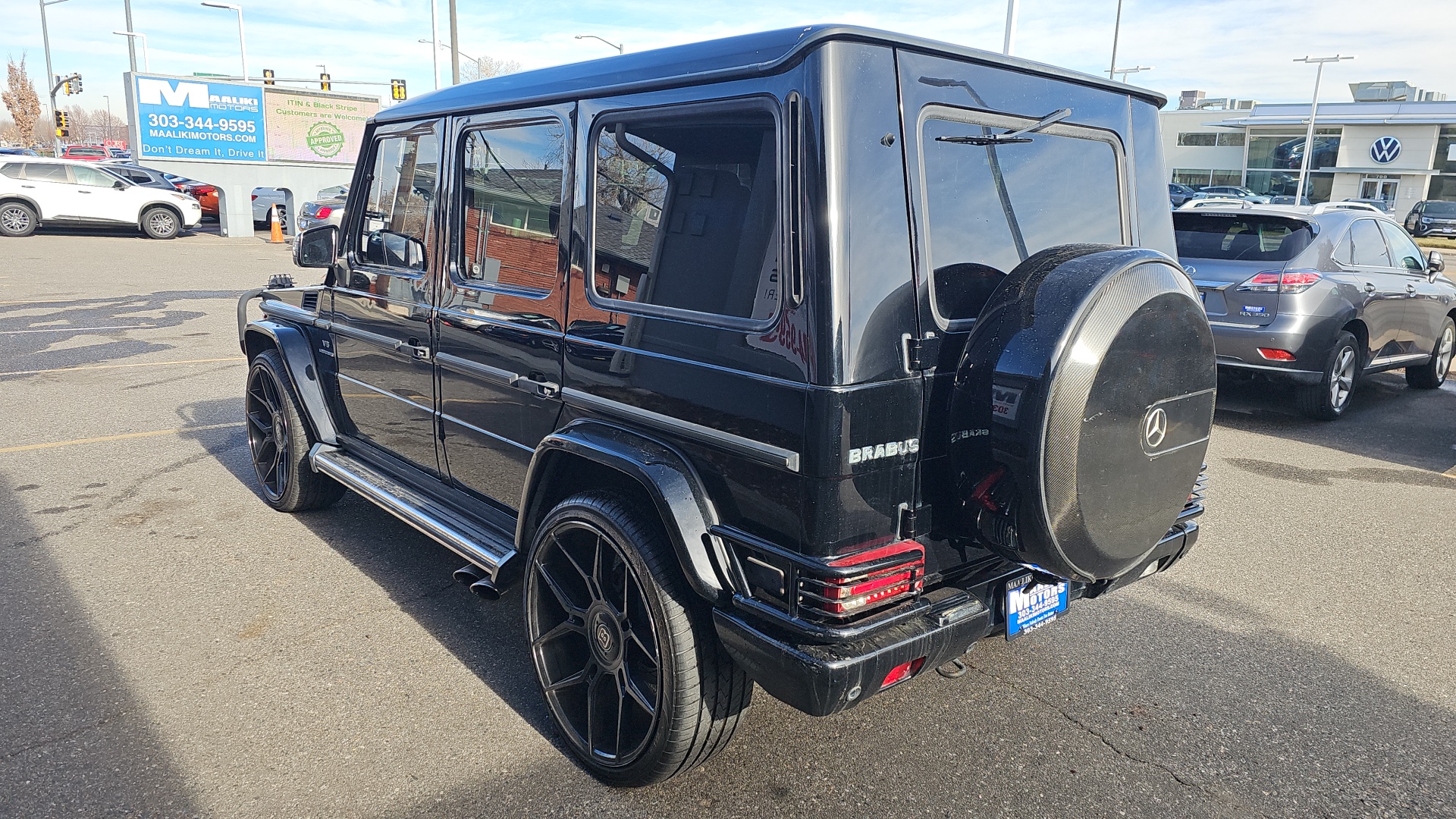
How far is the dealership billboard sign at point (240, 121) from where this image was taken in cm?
2448

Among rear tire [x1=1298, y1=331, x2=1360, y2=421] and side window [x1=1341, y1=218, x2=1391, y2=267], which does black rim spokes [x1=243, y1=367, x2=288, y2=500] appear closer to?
rear tire [x1=1298, y1=331, x2=1360, y2=421]

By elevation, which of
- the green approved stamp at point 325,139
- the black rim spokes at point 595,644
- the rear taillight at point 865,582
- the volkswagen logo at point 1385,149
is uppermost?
the volkswagen logo at point 1385,149

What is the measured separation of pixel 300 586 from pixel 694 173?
9.11ft

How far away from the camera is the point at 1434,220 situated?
113 feet

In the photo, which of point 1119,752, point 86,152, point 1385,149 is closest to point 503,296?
point 1119,752

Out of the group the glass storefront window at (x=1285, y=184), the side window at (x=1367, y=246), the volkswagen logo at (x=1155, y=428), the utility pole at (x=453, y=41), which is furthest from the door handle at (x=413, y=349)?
the glass storefront window at (x=1285, y=184)

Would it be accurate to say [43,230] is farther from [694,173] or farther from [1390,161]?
[1390,161]

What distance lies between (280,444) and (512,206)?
2.49m

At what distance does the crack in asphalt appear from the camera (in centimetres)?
273

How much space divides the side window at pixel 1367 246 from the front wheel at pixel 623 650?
22.5 ft

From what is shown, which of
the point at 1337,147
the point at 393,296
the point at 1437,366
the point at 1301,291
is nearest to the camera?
the point at 393,296

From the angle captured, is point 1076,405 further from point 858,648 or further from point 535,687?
point 535,687

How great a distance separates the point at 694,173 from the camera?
255cm

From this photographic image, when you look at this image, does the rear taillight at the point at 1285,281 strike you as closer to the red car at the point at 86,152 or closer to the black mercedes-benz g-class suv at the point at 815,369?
the black mercedes-benz g-class suv at the point at 815,369
